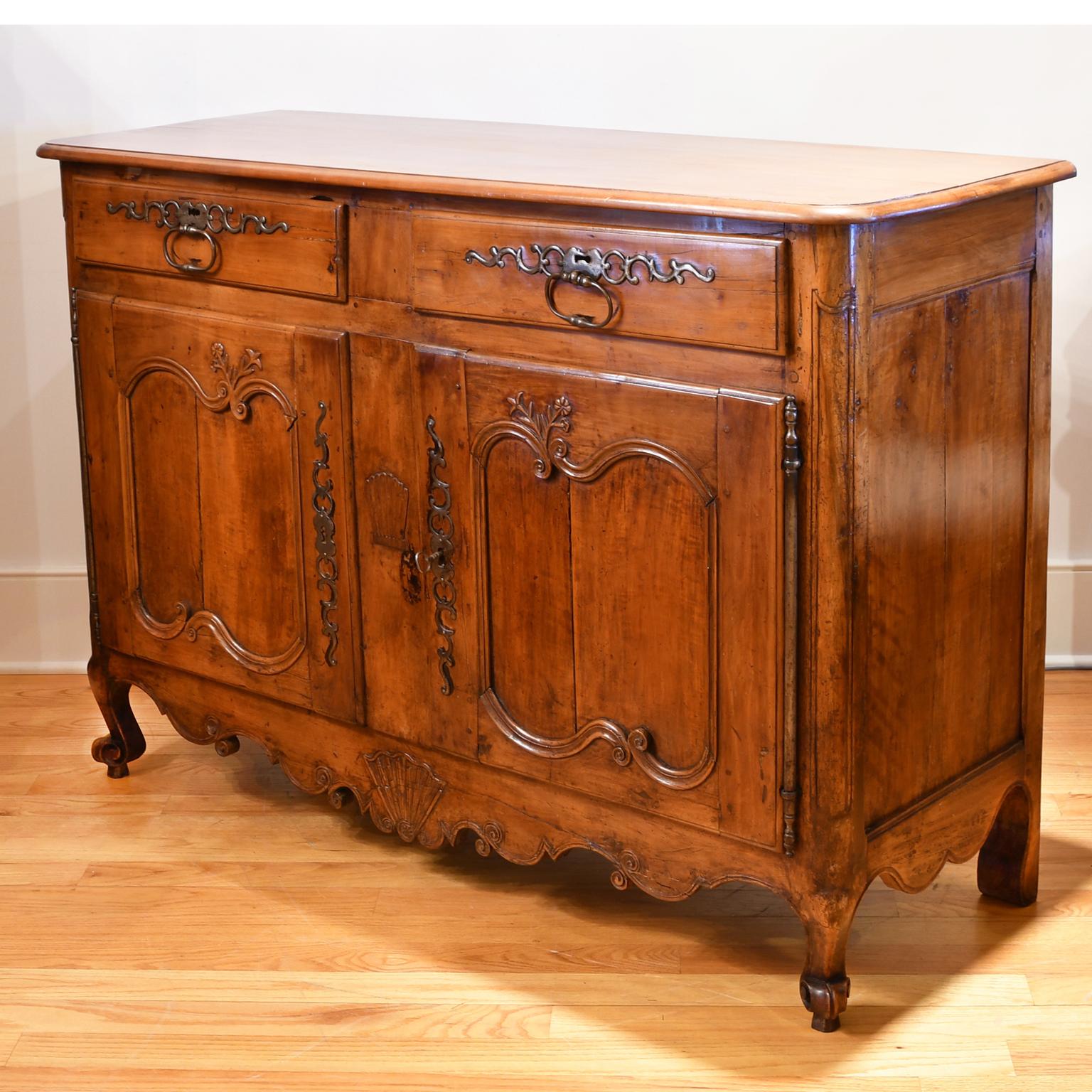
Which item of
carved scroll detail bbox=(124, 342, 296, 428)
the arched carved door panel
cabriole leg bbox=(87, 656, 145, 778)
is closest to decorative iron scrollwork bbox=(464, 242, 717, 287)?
the arched carved door panel

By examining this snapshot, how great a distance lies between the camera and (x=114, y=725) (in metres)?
2.82

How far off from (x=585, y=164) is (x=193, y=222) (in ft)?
1.92

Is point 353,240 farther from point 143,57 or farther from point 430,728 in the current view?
point 143,57

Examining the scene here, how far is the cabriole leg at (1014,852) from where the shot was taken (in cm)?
229

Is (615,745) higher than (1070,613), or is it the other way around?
(615,745)

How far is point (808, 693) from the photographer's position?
6.34 feet

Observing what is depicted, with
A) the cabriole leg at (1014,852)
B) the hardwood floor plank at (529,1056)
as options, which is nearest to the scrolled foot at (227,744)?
the hardwood floor plank at (529,1056)

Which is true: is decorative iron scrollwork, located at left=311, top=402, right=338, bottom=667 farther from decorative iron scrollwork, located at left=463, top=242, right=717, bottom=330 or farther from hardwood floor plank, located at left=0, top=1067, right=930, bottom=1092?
hardwood floor plank, located at left=0, top=1067, right=930, bottom=1092

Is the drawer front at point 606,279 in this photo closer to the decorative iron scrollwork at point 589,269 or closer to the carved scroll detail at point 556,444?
the decorative iron scrollwork at point 589,269

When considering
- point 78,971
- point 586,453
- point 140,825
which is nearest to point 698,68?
point 586,453

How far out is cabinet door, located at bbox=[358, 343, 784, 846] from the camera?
195 cm

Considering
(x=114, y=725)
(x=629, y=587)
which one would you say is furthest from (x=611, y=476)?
(x=114, y=725)

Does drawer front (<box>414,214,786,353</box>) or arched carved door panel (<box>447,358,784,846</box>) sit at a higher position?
drawer front (<box>414,214,786,353</box>)

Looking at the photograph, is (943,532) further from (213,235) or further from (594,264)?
Answer: (213,235)
